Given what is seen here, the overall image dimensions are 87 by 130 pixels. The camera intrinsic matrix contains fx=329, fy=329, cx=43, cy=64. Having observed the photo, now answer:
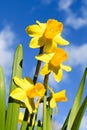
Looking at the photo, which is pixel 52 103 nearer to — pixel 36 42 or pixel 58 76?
pixel 58 76

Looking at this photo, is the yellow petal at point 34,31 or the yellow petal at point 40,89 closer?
the yellow petal at point 40,89

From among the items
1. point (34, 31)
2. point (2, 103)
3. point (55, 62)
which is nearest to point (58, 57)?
point (55, 62)

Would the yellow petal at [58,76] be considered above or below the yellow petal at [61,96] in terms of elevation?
above

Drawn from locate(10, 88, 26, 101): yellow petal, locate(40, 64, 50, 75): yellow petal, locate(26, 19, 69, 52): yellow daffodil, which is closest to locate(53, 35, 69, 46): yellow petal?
locate(26, 19, 69, 52): yellow daffodil

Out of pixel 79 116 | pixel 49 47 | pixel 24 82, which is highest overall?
pixel 49 47

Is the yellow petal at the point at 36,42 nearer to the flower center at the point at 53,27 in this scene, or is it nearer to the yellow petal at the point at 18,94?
the flower center at the point at 53,27

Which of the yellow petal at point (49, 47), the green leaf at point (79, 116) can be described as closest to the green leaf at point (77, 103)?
the green leaf at point (79, 116)

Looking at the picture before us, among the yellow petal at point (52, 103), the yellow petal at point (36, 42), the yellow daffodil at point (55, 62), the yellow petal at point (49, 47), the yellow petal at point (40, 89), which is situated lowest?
the yellow petal at point (52, 103)

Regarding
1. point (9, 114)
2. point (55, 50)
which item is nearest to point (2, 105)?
point (9, 114)
